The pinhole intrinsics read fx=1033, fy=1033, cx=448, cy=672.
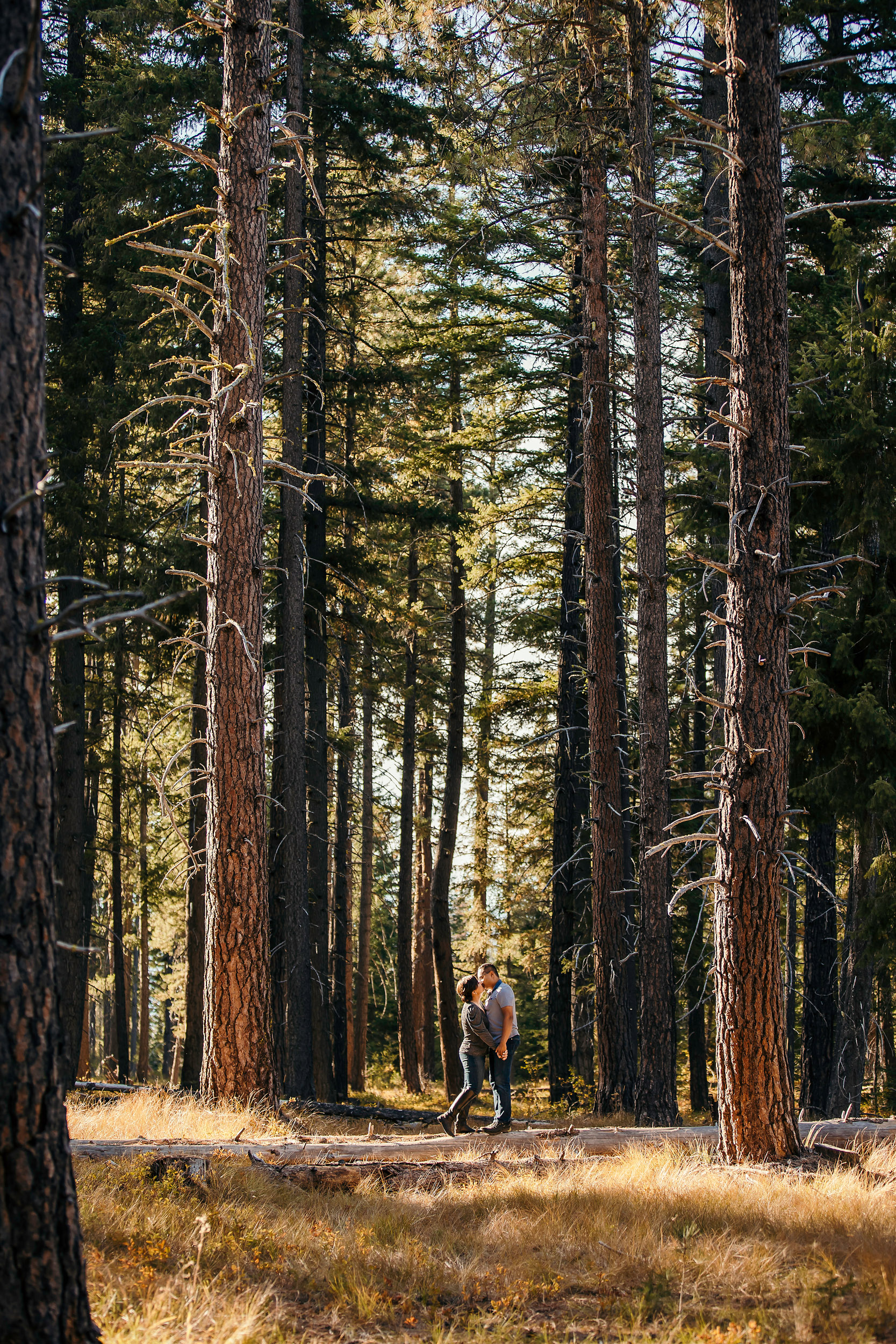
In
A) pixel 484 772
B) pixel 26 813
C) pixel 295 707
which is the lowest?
pixel 26 813

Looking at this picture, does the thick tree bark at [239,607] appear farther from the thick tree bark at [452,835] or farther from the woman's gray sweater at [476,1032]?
the thick tree bark at [452,835]

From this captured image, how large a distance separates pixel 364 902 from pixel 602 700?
655 inches

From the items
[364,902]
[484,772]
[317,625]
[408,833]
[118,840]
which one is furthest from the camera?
[364,902]

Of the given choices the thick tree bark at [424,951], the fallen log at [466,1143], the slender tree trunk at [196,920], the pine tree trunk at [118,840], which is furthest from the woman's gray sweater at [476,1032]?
the thick tree bark at [424,951]

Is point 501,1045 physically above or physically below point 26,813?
below

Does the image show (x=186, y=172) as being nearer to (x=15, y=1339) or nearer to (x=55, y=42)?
(x=55, y=42)

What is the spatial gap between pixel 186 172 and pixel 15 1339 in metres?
14.9

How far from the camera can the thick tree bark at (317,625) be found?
16531 mm

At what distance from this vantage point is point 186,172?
14750 millimetres

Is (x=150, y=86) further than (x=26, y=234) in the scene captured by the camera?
Yes

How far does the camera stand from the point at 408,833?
24.4 metres

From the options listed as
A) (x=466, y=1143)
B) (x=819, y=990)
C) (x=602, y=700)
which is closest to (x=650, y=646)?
(x=602, y=700)

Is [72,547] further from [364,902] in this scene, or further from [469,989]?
[364,902]

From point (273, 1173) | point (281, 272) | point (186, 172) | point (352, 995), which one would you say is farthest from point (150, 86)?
point (352, 995)
